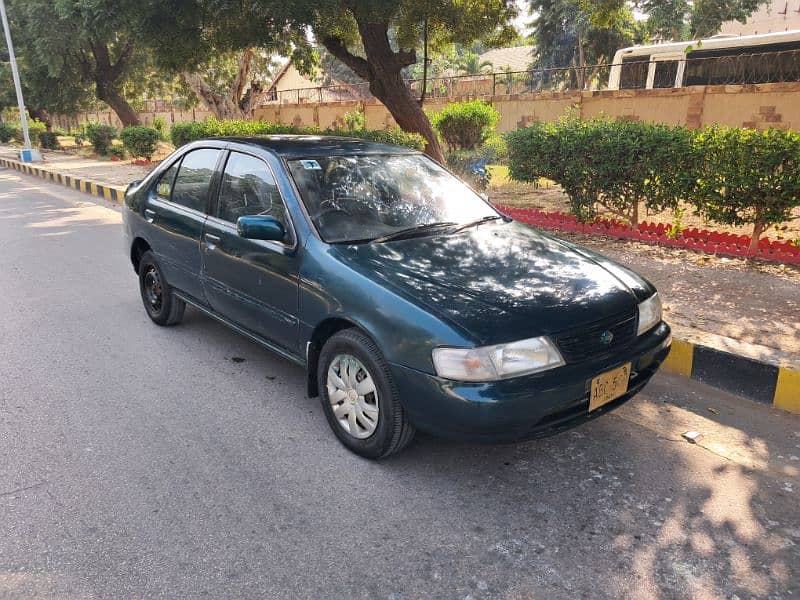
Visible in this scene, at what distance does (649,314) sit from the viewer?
3320 millimetres

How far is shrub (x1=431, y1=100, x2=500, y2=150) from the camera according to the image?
15477mm

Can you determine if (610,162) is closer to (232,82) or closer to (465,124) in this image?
(465,124)

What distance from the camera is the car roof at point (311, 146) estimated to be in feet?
13.0

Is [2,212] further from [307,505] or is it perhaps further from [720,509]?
[720,509]

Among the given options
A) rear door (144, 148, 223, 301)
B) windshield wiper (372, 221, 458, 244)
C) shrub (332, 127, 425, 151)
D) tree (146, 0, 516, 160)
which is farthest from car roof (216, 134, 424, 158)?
shrub (332, 127, 425, 151)

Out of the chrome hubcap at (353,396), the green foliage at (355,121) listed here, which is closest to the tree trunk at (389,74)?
the chrome hubcap at (353,396)

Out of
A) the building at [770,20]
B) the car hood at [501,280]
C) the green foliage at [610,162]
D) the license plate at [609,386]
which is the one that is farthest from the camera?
the building at [770,20]

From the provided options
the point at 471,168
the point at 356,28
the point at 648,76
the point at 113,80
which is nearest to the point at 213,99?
the point at 113,80

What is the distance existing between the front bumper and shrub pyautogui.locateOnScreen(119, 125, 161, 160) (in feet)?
64.3

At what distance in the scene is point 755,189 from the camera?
20.2 feet

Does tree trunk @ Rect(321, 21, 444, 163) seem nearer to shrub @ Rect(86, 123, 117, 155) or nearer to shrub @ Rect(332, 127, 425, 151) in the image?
→ shrub @ Rect(332, 127, 425, 151)

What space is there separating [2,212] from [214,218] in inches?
369

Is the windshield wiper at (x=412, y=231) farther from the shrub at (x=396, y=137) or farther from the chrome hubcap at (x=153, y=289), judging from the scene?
the shrub at (x=396, y=137)

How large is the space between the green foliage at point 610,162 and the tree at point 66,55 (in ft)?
37.2
